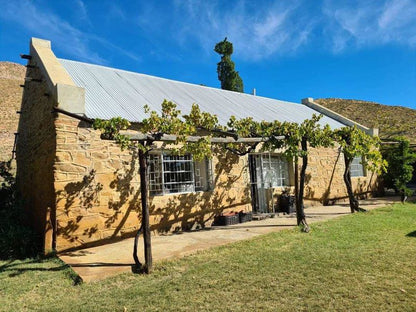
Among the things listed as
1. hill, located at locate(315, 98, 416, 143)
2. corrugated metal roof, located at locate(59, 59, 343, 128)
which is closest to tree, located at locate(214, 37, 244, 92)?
corrugated metal roof, located at locate(59, 59, 343, 128)

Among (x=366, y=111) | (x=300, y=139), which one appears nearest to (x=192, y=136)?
(x=300, y=139)

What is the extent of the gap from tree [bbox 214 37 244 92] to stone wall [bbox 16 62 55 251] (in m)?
19.3

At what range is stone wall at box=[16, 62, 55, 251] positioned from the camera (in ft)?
22.4

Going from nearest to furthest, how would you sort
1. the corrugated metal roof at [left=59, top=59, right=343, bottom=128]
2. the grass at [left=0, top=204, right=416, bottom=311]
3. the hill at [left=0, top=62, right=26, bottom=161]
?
1. the grass at [left=0, top=204, right=416, bottom=311]
2. the corrugated metal roof at [left=59, top=59, right=343, bottom=128]
3. the hill at [left=0, top=62, right=26, bottom=161]

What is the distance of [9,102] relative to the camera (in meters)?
40.6

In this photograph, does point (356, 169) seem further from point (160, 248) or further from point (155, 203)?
point (160, 248)

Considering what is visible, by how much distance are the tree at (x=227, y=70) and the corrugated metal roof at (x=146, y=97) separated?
12207 millimetres

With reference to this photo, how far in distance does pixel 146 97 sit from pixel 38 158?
376 cm

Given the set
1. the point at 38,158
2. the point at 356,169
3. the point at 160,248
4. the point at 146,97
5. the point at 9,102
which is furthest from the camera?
the point at 9,102

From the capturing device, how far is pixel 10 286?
4.65 metres

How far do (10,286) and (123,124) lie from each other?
320 centimetres

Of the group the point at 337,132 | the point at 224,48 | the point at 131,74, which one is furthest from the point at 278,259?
the point at 224,48

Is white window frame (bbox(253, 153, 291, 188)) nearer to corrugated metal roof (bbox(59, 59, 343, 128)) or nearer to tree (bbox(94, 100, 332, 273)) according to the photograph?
tree (bbox(94, 100, 332, 273))

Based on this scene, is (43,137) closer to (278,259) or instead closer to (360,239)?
(278,259)
